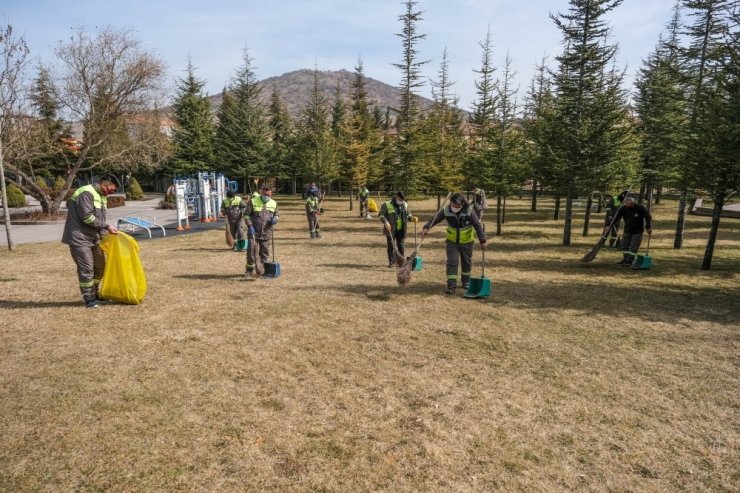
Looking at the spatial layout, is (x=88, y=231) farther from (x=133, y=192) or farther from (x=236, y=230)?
(x=133, y=192)

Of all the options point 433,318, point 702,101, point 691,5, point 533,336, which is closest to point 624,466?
point 533,336

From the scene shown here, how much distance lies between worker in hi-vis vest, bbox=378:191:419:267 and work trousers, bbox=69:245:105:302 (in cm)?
658

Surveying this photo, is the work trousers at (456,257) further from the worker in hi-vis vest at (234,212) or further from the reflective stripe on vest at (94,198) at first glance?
the worker in hi-vis vest at (234,212)

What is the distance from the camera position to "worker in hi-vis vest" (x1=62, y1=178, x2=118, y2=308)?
816 cm

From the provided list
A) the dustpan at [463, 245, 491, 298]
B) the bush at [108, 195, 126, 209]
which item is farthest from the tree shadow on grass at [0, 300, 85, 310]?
the bush at [108, 195, 126, 209]

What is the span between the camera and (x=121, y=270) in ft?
28.0

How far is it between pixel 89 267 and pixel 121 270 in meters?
0.56

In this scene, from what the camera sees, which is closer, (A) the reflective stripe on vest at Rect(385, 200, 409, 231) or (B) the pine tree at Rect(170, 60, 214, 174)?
(A) the reflective stripe on vest at Rect(385, 200, 409, 231)

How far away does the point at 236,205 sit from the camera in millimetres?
14664

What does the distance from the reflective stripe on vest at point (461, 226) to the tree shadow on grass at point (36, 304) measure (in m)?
7.83

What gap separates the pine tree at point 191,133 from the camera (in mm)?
44500

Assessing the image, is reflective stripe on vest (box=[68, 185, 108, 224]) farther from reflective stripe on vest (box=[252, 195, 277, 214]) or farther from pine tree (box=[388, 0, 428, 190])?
pine tree (box=[388, 0, 428, 190])

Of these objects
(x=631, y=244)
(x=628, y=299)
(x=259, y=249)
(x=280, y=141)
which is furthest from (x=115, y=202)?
(x=628, y=299)

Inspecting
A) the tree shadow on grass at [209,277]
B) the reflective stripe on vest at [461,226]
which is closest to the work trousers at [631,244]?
the reflective stripe on vest at [461,226]
